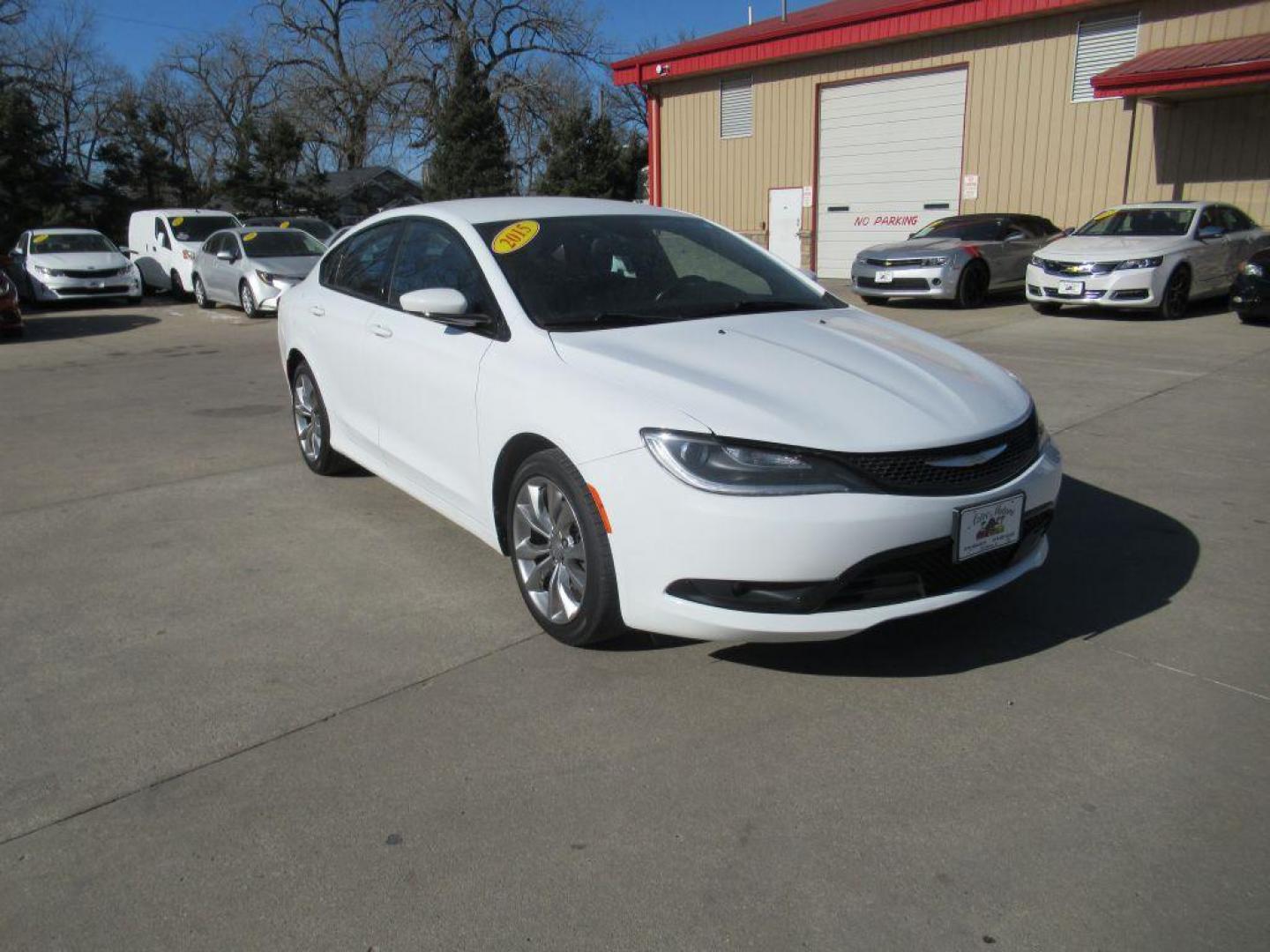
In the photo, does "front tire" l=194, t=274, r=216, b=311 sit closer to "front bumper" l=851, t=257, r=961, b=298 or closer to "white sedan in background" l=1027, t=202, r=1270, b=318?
"front bumper" l=851, t=257, r=961, b=298

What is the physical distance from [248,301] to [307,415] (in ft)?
37.0

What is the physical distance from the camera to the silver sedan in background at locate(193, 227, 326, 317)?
15.9 m

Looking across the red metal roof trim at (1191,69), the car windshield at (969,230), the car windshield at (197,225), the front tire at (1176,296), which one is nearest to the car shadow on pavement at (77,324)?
the car windshield at (197,225)

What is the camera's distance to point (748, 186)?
73.7ft

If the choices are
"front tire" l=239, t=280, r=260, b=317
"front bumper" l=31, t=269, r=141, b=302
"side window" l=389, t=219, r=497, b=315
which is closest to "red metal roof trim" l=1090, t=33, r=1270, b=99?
"front tire" l=239, t=280, r=260, b=317

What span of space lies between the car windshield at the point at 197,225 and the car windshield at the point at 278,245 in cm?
305

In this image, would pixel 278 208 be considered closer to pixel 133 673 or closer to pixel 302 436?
pixel 302 436

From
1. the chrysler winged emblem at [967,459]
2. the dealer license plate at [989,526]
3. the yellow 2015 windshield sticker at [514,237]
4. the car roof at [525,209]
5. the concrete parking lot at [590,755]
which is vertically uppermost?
the car roof at [525,209]

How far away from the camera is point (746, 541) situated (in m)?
3.04

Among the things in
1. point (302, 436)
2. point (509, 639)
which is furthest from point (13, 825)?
point (302, 436)

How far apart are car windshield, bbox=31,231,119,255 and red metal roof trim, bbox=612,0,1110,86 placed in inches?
470

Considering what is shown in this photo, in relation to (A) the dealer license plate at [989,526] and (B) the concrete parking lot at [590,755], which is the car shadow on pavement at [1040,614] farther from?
(A) the dealer license plate at [989,526]

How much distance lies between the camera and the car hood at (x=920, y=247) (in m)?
14.4

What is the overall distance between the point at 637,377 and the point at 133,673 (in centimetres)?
204
